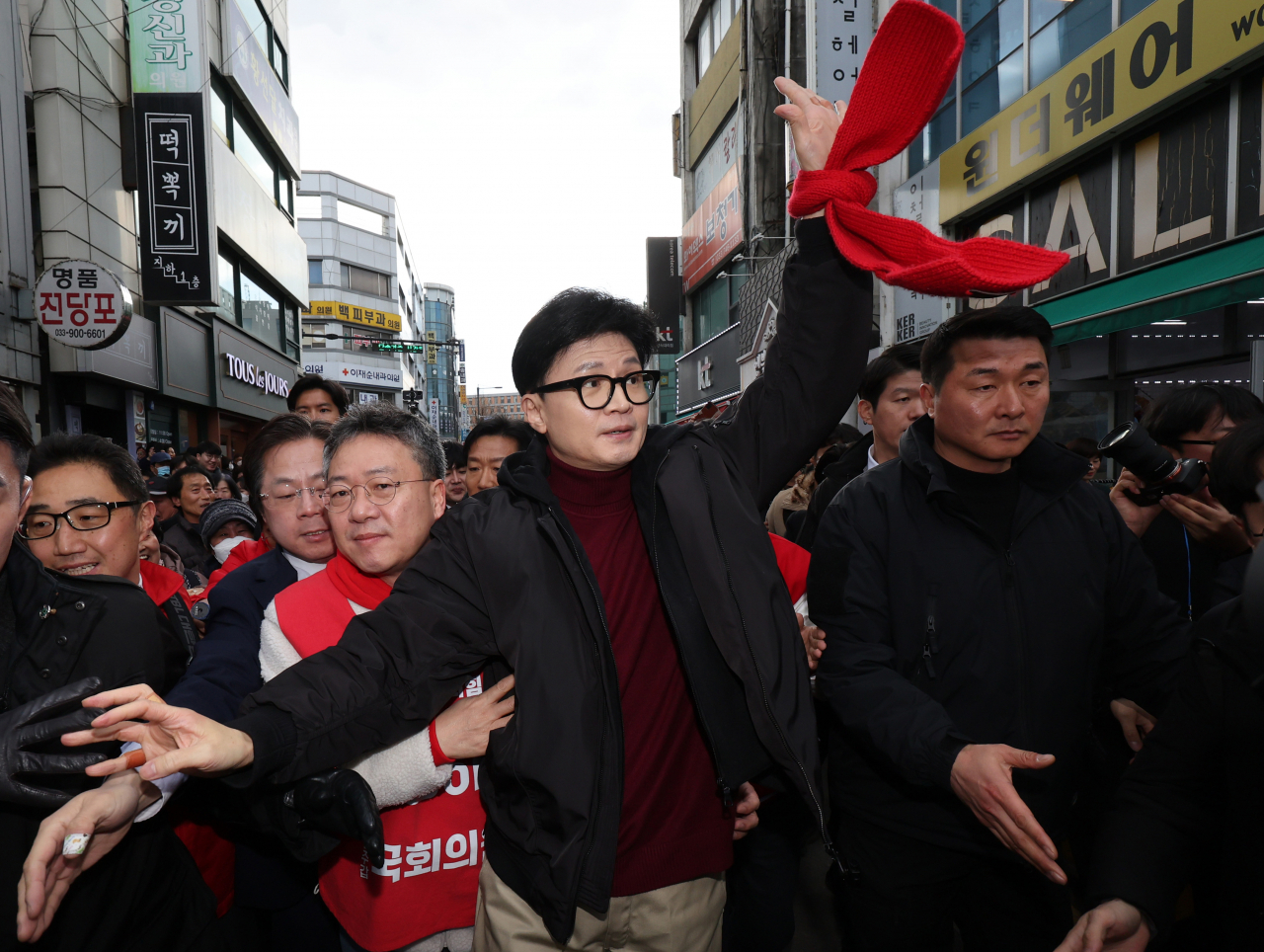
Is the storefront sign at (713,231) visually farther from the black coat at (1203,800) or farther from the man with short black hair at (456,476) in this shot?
the black coat at (1203,800)

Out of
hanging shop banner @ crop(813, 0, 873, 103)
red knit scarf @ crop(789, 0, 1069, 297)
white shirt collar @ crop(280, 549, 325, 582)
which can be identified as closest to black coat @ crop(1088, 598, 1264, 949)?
red knit scarf @ crop(789, 0, 1069, 297)

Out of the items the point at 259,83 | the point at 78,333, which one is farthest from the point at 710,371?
the point at 259,83

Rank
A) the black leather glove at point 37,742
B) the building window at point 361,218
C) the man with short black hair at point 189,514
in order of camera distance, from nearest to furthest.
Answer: the black leather glove at point 37,742 → the man with short black hair at point 189,514 → the building window at point 361,218

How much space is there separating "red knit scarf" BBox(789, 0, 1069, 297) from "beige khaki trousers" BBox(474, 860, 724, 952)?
1486 mm

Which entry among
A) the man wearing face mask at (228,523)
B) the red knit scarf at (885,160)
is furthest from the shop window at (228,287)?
the red knit scarf at (885,160)

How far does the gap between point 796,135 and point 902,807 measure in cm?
178

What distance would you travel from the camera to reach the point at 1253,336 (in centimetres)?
574

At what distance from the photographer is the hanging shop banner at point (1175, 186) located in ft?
19.3

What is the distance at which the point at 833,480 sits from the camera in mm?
3627

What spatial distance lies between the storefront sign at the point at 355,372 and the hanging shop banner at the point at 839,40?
36050 millimetres

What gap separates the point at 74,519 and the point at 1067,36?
9.18 metres

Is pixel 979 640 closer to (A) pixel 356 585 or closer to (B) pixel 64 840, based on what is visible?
(A) pixel 356 585

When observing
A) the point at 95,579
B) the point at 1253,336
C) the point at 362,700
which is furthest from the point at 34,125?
the point at 1253,336

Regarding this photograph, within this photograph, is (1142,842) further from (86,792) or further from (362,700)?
(86,792)
